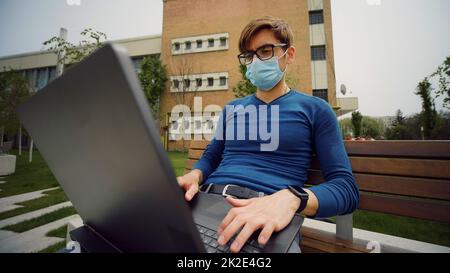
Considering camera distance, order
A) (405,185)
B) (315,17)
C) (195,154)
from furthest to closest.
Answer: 1. (315,17)
2. (195,154)
3. (405,185)

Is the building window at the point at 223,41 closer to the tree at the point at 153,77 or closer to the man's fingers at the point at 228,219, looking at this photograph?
the tree at the point at 153,77

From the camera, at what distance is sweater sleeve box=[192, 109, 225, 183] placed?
4.89 feet

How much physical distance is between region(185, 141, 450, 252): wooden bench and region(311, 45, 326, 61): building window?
57.1ft

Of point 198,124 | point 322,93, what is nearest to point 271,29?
point 198,124

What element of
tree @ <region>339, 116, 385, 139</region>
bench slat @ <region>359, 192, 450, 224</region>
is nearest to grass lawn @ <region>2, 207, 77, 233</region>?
bench slat @ <region>359, 192, 450, 224</region>

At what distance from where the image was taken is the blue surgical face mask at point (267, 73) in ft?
4.94

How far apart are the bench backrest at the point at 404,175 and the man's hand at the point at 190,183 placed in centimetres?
70

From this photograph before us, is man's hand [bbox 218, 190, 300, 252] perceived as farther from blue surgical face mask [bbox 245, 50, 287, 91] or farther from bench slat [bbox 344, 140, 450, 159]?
blue surgical face mask [bbox 245, 50, 287, 91]

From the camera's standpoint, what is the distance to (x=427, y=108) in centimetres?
1653

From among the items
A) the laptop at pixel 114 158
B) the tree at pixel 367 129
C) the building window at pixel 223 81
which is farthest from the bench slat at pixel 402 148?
the building window at pixel 223 81

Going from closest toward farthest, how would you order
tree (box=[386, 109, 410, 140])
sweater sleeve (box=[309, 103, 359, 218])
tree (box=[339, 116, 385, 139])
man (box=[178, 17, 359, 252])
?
man (box=[178, 17, 359, 252])
sweater sleeve (box=[309, 103, 359, 218])
tree (box=[386, 109, 410, 140])
tree (box=[339, 116, 385, 139])

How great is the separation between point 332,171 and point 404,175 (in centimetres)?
43

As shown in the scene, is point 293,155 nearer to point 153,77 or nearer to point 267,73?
point 267,73
